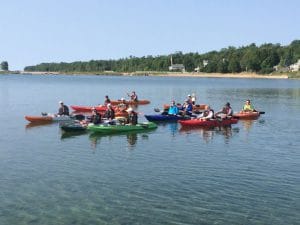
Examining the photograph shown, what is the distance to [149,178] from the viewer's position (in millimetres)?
21047

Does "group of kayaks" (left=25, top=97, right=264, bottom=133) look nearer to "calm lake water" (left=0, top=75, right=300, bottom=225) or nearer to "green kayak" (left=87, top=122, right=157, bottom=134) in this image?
"green kayak" (left=87, top=122, right=157, bottom=134)

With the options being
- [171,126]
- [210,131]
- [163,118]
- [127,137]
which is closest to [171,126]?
[171,126]

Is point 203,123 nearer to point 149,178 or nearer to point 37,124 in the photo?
point 37,124

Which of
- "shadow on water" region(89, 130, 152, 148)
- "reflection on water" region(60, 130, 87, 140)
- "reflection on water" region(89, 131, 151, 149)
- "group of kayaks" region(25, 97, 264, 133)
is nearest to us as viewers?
"reflection on water" region(89, 131, 151, 149)

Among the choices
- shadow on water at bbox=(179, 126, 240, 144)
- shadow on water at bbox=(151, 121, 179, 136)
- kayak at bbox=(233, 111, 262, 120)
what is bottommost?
shadow on water at bbox=(179, 126, 240, 144)

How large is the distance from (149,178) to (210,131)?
14.7m

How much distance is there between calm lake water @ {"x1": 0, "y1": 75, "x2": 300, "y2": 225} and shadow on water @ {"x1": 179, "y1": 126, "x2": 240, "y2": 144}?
0.43 feet

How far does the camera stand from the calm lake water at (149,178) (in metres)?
16.5

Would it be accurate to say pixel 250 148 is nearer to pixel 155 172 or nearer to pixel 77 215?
pixel 155 172

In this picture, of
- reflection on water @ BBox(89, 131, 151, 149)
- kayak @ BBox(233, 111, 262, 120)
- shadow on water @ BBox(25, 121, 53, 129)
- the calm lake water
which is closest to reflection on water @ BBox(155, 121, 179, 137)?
the calm lake water

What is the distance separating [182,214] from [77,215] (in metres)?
3.51

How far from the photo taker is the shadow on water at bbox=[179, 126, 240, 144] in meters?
32.6

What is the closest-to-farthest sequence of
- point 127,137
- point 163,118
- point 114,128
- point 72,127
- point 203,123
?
point 127,137 < point 72,127 < point 114,128 < point 203,123 < point 163,118

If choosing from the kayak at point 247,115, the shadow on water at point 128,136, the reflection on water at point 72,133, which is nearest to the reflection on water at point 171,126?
the shadow on water at point 128,136
